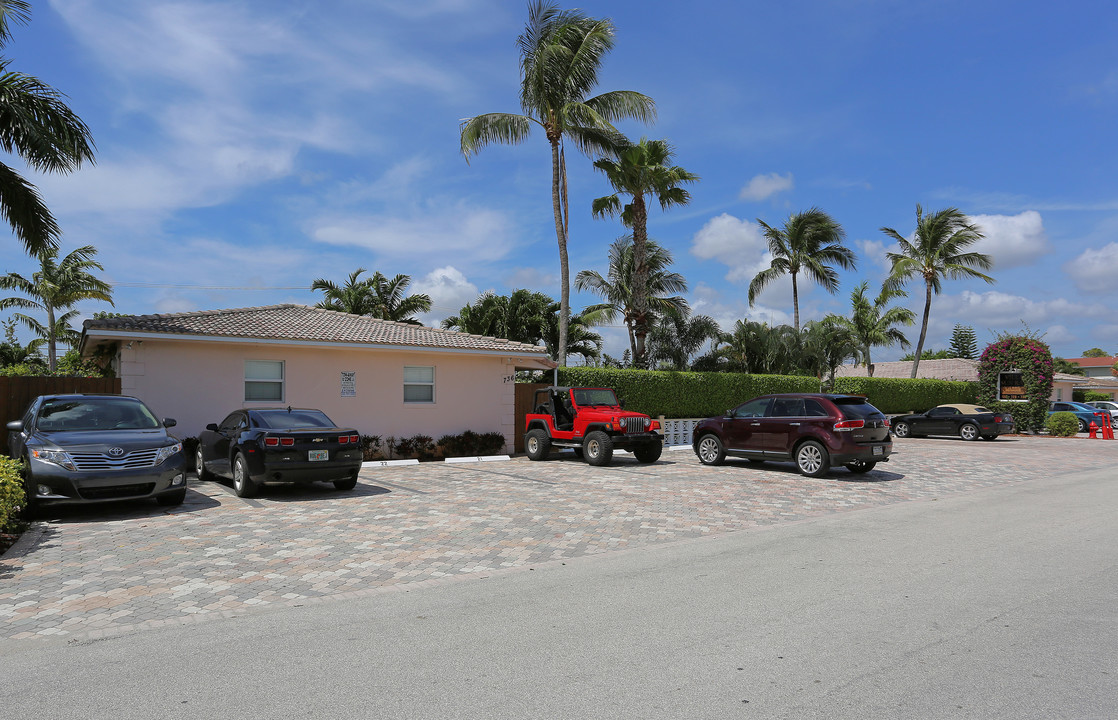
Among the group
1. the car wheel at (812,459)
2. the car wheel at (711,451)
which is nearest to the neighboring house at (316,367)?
the car wheel at (711,451)

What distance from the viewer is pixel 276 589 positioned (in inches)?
243

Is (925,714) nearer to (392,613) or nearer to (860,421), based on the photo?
(392,613)

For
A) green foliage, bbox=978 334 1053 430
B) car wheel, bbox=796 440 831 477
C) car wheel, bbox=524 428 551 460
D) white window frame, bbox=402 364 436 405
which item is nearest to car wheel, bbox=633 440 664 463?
car wheel, bbox=524 428 551 460

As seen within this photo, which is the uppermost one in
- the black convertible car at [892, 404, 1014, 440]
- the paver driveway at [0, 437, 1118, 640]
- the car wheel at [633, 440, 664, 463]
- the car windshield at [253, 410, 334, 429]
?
the car windshield at [253, 410, 334, 429]

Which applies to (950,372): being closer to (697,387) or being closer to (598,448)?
(697,387)

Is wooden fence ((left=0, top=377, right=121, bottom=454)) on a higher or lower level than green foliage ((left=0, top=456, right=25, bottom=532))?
higher

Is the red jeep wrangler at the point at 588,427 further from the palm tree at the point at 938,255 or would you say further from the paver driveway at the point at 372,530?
the palm tree at the point at 938,255

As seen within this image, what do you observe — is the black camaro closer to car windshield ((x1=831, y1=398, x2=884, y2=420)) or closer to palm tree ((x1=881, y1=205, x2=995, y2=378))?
car windshield ((x1=831, y1=398, x2=884, y2=420))

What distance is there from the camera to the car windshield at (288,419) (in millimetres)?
11500

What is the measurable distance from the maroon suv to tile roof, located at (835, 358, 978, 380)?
31894 mm

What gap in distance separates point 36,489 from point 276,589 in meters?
5.06

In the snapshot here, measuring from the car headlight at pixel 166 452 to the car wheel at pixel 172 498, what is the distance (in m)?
0.51

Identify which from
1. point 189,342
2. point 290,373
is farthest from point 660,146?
point 189,342

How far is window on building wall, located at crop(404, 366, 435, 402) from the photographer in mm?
18141
